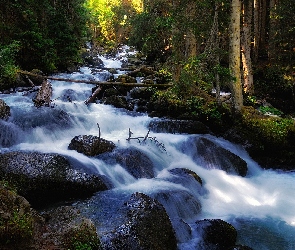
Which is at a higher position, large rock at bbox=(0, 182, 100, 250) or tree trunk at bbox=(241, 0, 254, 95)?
tree trunk at bbox=(241, 0, 254, 95)

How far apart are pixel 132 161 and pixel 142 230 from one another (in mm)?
3761

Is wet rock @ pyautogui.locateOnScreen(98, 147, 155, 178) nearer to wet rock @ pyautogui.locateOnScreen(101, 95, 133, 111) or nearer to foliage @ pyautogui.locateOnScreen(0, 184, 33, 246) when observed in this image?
foliage @ pyautogui.locateOnScreen(0, 184, 33, 246)

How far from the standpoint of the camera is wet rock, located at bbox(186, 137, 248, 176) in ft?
34.4

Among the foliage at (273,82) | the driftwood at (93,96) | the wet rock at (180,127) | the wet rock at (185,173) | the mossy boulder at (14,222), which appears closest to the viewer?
the mossy boulder at (14,222)

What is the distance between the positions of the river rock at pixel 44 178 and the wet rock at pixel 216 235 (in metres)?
2.66

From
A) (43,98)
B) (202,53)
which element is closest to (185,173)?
(202,53)

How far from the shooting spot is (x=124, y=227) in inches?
207

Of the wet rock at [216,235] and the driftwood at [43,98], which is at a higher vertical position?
the driftwood at [43,98]

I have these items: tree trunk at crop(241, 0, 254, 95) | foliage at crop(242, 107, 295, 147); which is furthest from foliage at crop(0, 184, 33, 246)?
tree trunk at crop(241, 0, 254, 95)

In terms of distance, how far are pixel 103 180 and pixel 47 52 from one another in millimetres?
14363

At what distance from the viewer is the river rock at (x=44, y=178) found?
22.2 feet

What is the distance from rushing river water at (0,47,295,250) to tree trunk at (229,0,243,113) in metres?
1.83

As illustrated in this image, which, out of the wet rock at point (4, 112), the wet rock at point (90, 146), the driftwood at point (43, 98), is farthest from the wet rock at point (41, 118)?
the wet rock at point (90, 146)

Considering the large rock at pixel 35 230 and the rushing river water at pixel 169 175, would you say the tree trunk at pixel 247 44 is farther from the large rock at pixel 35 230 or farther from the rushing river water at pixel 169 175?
the large rock at pixel 35 230
